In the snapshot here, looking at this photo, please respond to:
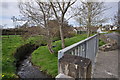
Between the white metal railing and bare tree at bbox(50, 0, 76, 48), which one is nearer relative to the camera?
the white metal railing

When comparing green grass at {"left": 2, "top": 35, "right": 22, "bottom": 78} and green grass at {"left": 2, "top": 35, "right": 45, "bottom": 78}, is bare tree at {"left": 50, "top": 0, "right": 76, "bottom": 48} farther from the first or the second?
green grass at {"left": 2, "top": 35, "right": 22, "bottom": 78}

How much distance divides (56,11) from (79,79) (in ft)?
17.7

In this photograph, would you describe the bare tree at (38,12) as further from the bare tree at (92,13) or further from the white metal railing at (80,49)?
the white metal railing at (80,49)

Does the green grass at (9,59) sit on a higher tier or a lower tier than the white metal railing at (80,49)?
lower

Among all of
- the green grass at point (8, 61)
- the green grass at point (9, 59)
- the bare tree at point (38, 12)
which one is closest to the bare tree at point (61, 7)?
the bare tree at point (38, 12)

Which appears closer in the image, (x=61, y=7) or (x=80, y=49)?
(x=80, y=49)

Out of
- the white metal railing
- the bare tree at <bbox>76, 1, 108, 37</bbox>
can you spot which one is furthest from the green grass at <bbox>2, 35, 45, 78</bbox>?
the bare tree at <bbox>76, 1, 108, 37</bbox>

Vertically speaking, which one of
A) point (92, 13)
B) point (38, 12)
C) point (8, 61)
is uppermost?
point (92, 13)

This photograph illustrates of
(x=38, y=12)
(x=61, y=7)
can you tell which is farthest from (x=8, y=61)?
(x=61, y=7)

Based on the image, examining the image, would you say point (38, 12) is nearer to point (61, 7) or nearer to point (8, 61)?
point (61, 7)

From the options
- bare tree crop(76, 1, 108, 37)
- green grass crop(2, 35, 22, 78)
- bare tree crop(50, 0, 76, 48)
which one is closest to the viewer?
green grass crop(2, 35, 22, 78)

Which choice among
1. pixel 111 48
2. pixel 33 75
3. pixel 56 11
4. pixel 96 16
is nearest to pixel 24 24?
pixel 56 11

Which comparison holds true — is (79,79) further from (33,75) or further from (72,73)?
(33,75)

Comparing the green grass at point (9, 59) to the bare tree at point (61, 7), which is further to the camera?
the bare tree at point (61, 7)
